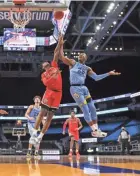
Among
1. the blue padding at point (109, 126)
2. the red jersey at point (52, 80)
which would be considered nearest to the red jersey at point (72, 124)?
the red jersey at point (52, 80)

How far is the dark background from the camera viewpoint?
26.0 metres

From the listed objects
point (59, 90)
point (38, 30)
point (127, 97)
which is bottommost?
point (59, 90)

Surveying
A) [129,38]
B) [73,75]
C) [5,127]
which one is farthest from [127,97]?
[73,75]

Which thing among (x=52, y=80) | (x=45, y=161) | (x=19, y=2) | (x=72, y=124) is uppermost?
(x=19, y=2)

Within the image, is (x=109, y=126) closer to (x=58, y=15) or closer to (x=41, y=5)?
(x=41, y=5)

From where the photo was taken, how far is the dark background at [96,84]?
26.0 metres

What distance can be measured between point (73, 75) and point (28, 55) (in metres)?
16.5

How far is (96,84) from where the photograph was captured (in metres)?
28.0

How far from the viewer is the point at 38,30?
20.7 meters

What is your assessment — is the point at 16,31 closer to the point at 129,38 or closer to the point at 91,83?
the point at 129,38

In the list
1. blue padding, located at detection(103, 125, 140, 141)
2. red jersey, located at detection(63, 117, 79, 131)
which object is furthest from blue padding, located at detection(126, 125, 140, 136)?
red jersey, located at detection(63, 117, 79, 131)

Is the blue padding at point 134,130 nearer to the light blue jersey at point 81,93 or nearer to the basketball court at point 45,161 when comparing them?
the basketball court at point 45,161

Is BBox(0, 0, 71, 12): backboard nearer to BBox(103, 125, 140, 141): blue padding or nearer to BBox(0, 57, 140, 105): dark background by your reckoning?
BBox(0, 57, 140, 105): dark background

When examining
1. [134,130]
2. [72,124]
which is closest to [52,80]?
[72,124]
